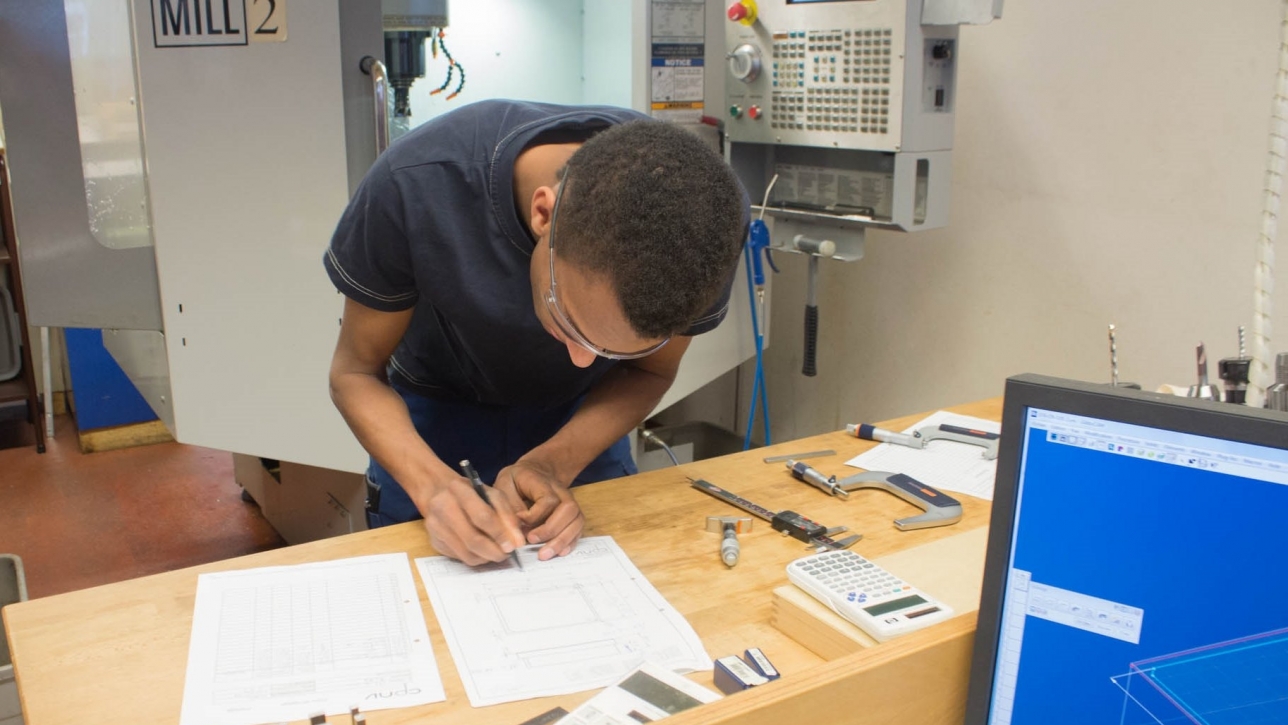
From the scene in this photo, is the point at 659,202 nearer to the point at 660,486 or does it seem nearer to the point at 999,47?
the point at 660,486

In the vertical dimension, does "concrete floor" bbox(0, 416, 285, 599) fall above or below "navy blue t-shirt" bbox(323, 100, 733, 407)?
below

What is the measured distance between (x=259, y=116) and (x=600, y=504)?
1122 mm

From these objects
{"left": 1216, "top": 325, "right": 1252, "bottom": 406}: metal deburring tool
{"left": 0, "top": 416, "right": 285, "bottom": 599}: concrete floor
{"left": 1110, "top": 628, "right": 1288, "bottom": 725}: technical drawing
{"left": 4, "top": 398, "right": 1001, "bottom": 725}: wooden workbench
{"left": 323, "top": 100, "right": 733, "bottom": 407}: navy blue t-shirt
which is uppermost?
{"left": 323, "top": 100, "right": 733, "bottom": 407}: navy blue t-shirt

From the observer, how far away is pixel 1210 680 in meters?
0.63

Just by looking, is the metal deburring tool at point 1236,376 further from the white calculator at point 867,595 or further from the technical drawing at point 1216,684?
the technical drawing at point 1216,684

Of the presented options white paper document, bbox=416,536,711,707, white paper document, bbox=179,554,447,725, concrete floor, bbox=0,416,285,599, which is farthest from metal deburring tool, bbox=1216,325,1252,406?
concrete floor, bbox=0,416,285,599

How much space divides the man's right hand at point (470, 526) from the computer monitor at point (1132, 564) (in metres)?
0.54

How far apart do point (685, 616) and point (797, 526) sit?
0.25 m

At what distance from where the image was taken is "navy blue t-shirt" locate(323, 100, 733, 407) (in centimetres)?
116

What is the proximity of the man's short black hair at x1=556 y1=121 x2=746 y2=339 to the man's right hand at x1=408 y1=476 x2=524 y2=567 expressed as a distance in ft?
1.02

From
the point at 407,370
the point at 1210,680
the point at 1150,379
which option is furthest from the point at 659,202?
the point at 1150,379

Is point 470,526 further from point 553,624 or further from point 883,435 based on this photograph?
point 883,435

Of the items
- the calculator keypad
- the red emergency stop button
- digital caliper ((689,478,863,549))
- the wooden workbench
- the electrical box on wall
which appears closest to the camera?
the wooden workbench

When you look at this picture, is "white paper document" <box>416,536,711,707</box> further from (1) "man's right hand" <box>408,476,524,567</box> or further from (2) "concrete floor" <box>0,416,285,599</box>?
(2) "concrete floor" <box>0,416,285,599</box>
